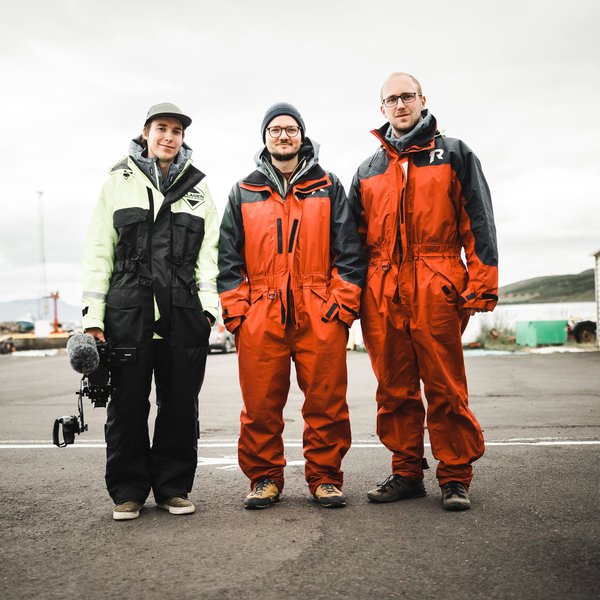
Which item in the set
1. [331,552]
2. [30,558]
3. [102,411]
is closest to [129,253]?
[30,558]

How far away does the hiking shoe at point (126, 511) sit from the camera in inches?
146

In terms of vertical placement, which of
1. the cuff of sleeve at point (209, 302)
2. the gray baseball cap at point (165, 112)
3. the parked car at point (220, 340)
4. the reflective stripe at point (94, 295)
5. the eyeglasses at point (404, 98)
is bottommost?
the parked car at point (220, 340)

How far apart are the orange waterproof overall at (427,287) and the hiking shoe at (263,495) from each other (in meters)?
0.76

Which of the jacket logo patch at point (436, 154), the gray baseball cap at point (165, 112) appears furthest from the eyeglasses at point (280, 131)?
the jacket logo patch at point (436, 154)

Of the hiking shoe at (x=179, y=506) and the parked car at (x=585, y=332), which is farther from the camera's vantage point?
the parked car at (x=585, y=332)

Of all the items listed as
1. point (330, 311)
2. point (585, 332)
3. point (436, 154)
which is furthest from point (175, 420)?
point (585, 332)

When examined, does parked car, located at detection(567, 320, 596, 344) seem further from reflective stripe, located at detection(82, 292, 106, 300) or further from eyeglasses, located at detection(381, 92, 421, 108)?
reflective stripe, located at detection(82, 292, 106, 300)

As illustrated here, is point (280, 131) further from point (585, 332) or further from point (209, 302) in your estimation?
point (585, 332)

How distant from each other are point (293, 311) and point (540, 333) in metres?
21.9

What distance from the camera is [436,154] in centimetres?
416

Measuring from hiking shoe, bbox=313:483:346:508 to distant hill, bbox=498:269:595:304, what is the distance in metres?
123

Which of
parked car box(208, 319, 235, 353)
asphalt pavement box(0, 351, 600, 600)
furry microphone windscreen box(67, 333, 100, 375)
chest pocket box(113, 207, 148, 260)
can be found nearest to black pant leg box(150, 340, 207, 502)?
asphalt pavement box(0, 351, 600, 600)

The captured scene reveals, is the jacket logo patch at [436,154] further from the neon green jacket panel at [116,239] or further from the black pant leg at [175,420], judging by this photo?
the black pant leg at [175,420]

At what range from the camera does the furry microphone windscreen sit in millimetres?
3602
